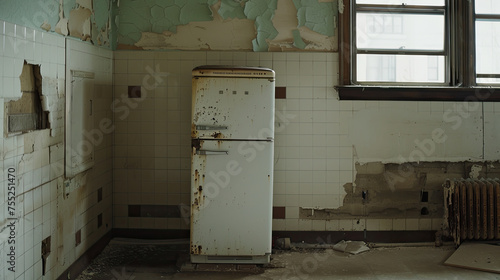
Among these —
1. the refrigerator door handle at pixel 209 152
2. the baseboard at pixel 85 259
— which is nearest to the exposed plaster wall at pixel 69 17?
the refrigerator door handle at pixel 209 152

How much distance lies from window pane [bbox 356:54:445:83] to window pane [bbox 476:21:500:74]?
34 cm

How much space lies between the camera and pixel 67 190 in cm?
328

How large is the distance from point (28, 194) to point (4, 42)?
0.88 metres

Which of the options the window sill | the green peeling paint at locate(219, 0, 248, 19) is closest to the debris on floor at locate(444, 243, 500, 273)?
the window sill

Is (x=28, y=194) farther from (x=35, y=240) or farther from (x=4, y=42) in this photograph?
(x=4, y=42)

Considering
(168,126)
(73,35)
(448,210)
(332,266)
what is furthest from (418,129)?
(73,35)

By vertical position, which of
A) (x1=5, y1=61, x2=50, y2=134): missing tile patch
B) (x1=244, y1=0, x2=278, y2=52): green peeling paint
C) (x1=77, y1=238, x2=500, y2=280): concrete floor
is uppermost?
(x1=244, y1=0, x2=278, y2=52): green peeling paint

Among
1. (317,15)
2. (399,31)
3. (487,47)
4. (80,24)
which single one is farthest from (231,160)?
(487,47)

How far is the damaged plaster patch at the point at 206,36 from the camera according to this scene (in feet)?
13.9

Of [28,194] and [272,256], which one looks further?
[272,256]

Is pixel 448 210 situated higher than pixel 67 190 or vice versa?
pixel 67 190

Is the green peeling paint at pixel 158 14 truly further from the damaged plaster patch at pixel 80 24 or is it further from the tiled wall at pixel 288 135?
the damaged plaster patch at pixel 80 24

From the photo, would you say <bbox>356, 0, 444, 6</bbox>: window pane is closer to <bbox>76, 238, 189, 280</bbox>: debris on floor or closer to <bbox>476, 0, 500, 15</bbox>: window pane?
<bbox>476, 0, 500, 15</bbox>: window pane

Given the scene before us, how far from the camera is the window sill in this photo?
4.26 meters
